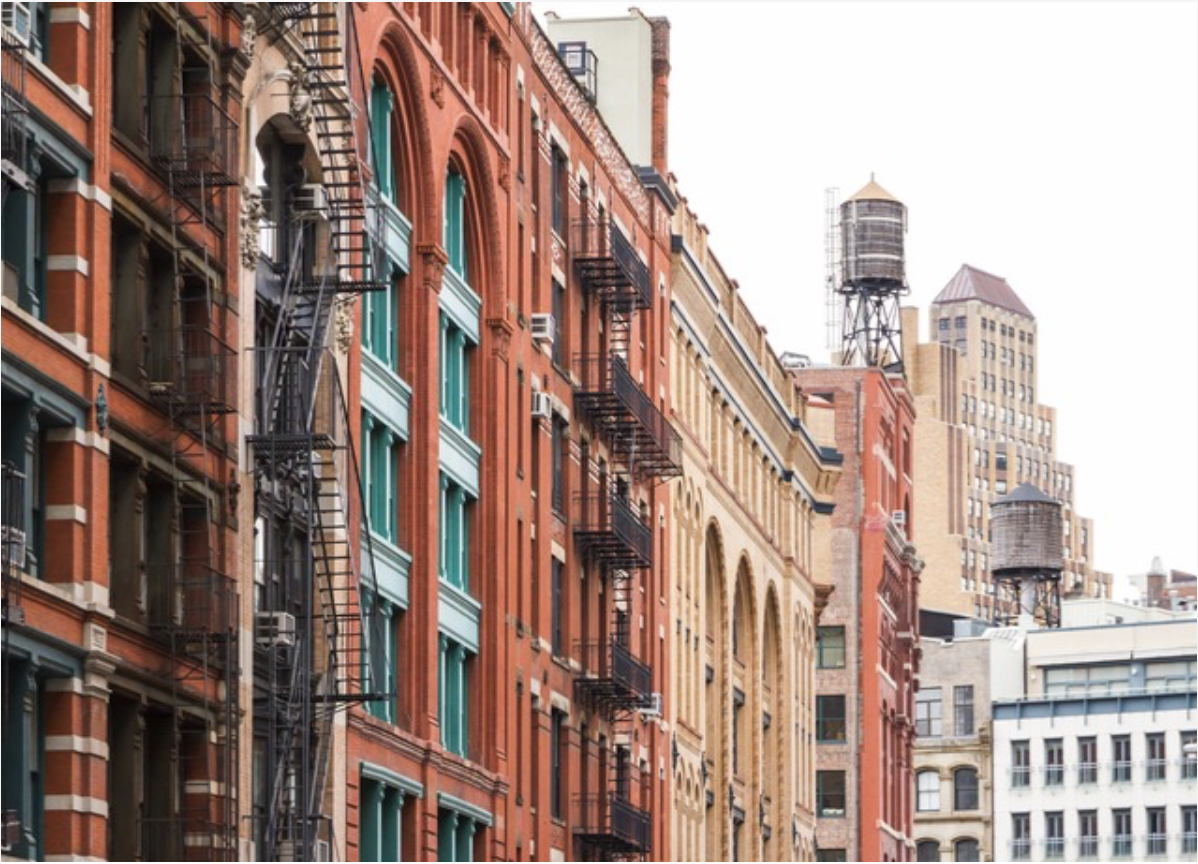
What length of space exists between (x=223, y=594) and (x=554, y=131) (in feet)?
104

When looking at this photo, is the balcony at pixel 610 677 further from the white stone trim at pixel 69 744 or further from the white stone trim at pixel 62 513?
the white stone trim at pixel 62 513

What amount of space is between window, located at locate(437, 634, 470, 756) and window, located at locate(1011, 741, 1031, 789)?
393 ft

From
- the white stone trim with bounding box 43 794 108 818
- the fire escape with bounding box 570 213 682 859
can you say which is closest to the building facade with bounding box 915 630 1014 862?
the fire escape with bounding box 570 213 682 859

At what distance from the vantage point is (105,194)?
151 ft

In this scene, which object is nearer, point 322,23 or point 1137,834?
point 322,23

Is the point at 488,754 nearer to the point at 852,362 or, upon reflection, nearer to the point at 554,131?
the point at 554,131

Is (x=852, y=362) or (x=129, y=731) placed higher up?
(x=852, y=362)

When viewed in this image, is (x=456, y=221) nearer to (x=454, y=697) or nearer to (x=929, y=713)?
(x=454, y=697)

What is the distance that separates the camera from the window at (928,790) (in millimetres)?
189000

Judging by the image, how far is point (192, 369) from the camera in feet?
165

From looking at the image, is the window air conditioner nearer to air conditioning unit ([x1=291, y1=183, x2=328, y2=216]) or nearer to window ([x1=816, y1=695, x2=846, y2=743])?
air conditioning unit ([x1=291, y1=183, x2=328, y2=216])

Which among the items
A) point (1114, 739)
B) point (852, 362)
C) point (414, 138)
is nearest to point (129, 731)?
point (414, 138)

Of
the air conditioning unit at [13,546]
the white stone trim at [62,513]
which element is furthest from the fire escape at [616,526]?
the air conditioning unit at [13,546]

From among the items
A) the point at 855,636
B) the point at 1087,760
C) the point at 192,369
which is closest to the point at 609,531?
the point at 192,369
